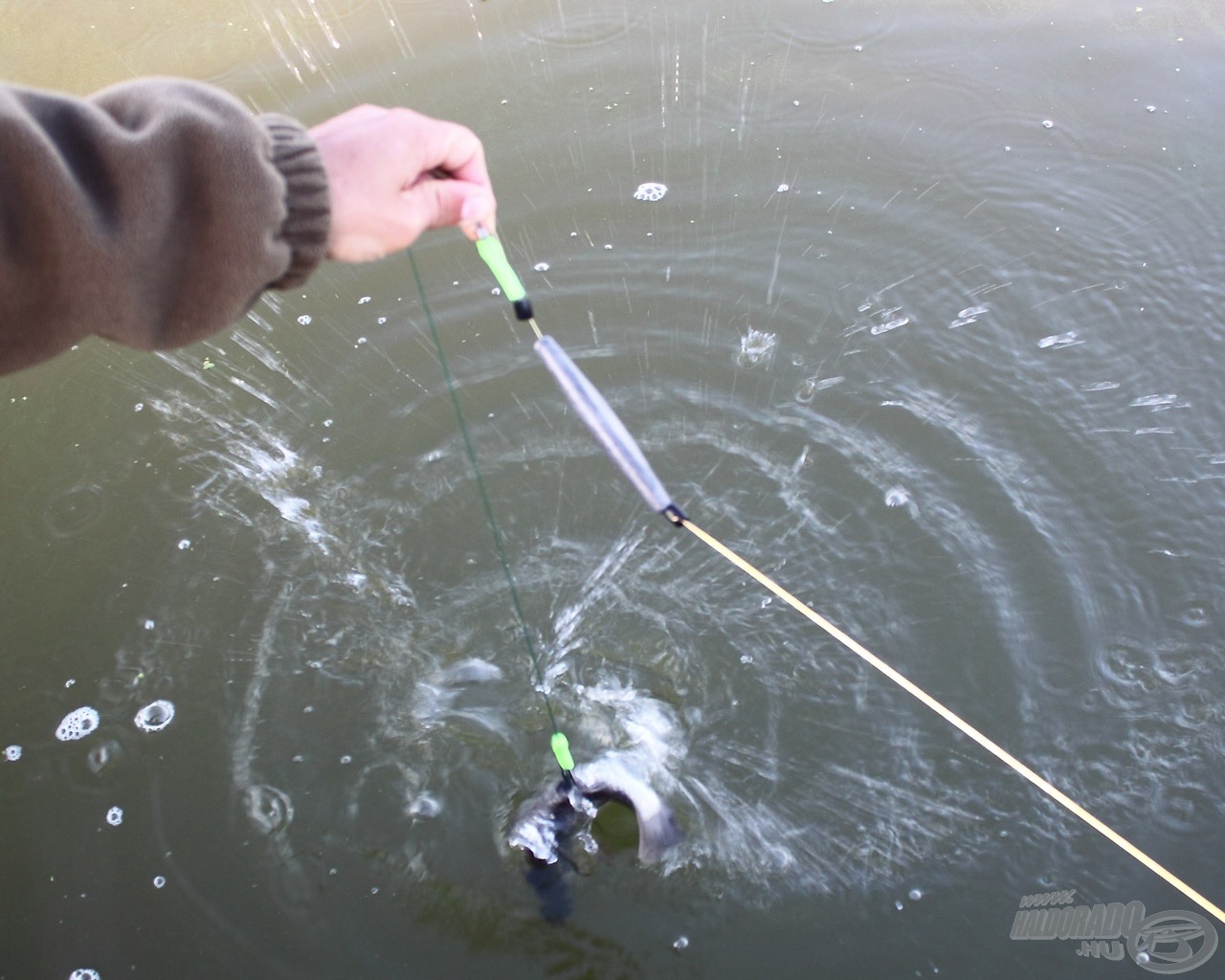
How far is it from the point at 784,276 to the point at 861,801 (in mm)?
1661

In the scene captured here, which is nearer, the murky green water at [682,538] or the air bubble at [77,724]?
the murky green water at [682,538]

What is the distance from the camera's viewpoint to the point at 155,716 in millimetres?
2424

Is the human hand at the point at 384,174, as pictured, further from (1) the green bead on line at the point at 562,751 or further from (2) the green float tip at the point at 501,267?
(1) the green bead on line at the point at 562,751

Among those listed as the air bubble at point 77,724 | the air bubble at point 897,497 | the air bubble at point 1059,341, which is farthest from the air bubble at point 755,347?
the air bubble at point 77,724

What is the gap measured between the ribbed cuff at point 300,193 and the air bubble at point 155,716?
147 centimetres

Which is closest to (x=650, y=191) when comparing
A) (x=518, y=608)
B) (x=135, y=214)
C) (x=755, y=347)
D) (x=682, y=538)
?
(x=755, y=347)

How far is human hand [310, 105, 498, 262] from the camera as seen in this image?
146 cm

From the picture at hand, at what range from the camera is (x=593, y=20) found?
3930 mm

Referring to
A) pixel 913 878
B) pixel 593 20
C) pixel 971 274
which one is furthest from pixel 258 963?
pixel 593 20

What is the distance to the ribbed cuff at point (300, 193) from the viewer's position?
1.33 metres

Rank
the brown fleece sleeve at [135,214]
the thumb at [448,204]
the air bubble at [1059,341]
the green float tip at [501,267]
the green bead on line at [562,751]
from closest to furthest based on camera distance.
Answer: the brown fleece sleeve at [135,214] < the thumb at [448,204] < the green float tip at [501,267] < the green bead on line at [562,751] < the air bubble at [1059,341]

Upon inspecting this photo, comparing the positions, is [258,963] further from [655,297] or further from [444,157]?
[655,297]

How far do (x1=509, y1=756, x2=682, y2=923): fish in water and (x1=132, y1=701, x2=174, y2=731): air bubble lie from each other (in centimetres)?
92

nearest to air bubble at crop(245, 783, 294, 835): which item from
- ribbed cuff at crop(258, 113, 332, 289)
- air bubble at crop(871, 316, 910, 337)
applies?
ribbed cuff at crop(258, 113, 332, 289)
